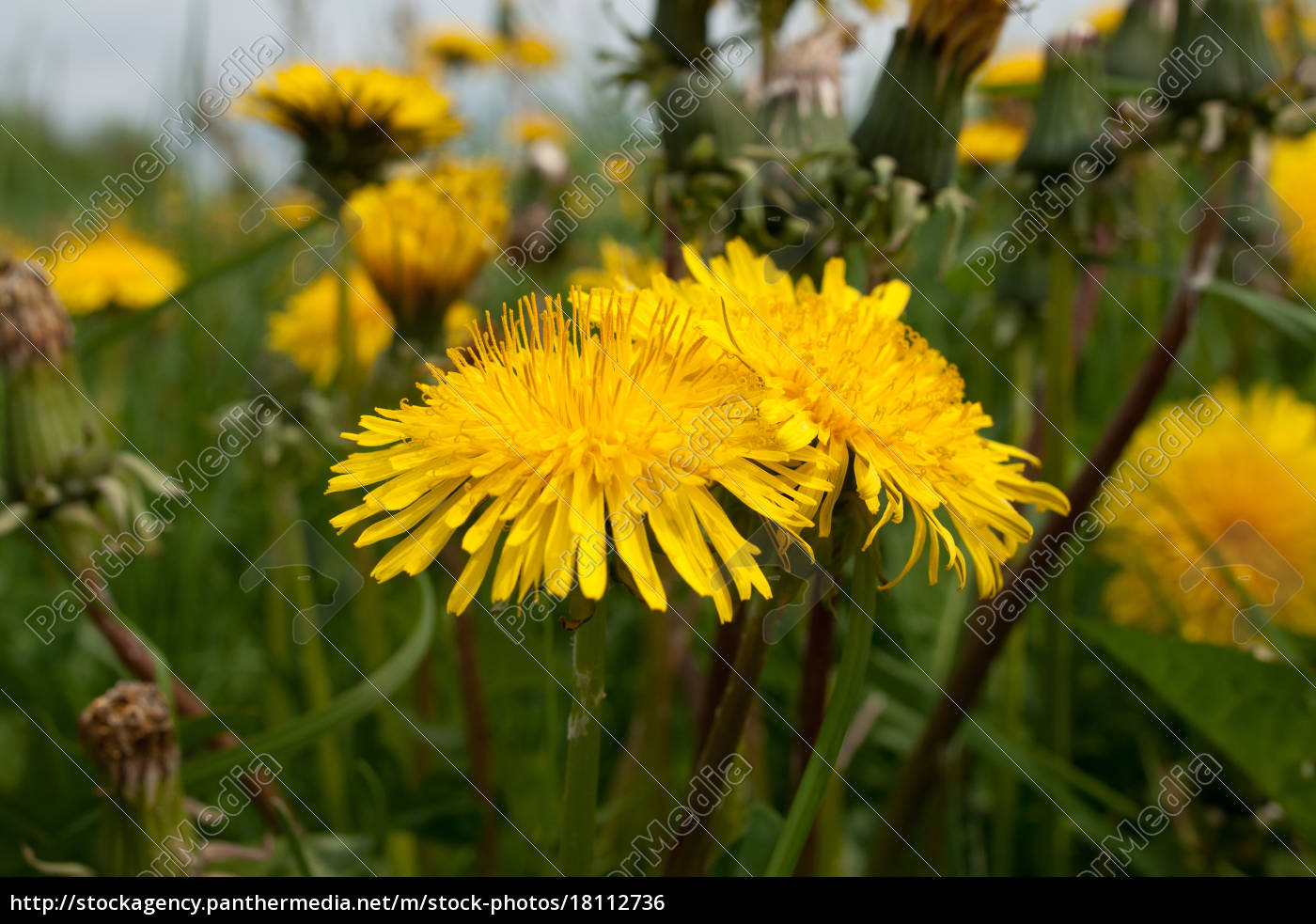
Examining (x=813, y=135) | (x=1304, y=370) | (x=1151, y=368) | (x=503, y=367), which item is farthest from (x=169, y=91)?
(x=1304, y=370)

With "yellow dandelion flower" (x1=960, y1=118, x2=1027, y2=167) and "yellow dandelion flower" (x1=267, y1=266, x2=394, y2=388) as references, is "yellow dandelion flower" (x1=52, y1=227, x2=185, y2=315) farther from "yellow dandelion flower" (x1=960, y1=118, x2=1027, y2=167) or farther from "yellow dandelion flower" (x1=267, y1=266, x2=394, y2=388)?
"yellow dandelion flower" (x1=960, y1=118, x2=1027, y2=167)

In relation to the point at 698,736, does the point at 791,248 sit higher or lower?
higher

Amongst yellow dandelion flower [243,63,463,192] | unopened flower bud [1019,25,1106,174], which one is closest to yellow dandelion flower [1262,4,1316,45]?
unopened flower bud [1019,25,1106,174]

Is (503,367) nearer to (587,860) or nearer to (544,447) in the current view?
(544,447)

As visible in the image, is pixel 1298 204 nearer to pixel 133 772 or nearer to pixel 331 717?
pixel 331 717

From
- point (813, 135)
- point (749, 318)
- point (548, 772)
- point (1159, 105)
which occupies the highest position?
point (1159, 105)

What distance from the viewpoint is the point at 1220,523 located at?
1631mm

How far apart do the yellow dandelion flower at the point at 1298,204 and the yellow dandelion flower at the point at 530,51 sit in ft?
9.77

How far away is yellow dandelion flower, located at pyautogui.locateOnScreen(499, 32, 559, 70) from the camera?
4.19m

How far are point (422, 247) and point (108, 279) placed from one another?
1514mm

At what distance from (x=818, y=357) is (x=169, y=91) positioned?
2.59 meters

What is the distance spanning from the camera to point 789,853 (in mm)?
693

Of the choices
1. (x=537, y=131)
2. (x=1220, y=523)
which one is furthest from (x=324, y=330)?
(x=537, y=131)

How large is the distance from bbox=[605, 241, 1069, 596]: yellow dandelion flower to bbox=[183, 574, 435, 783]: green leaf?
42 cm
